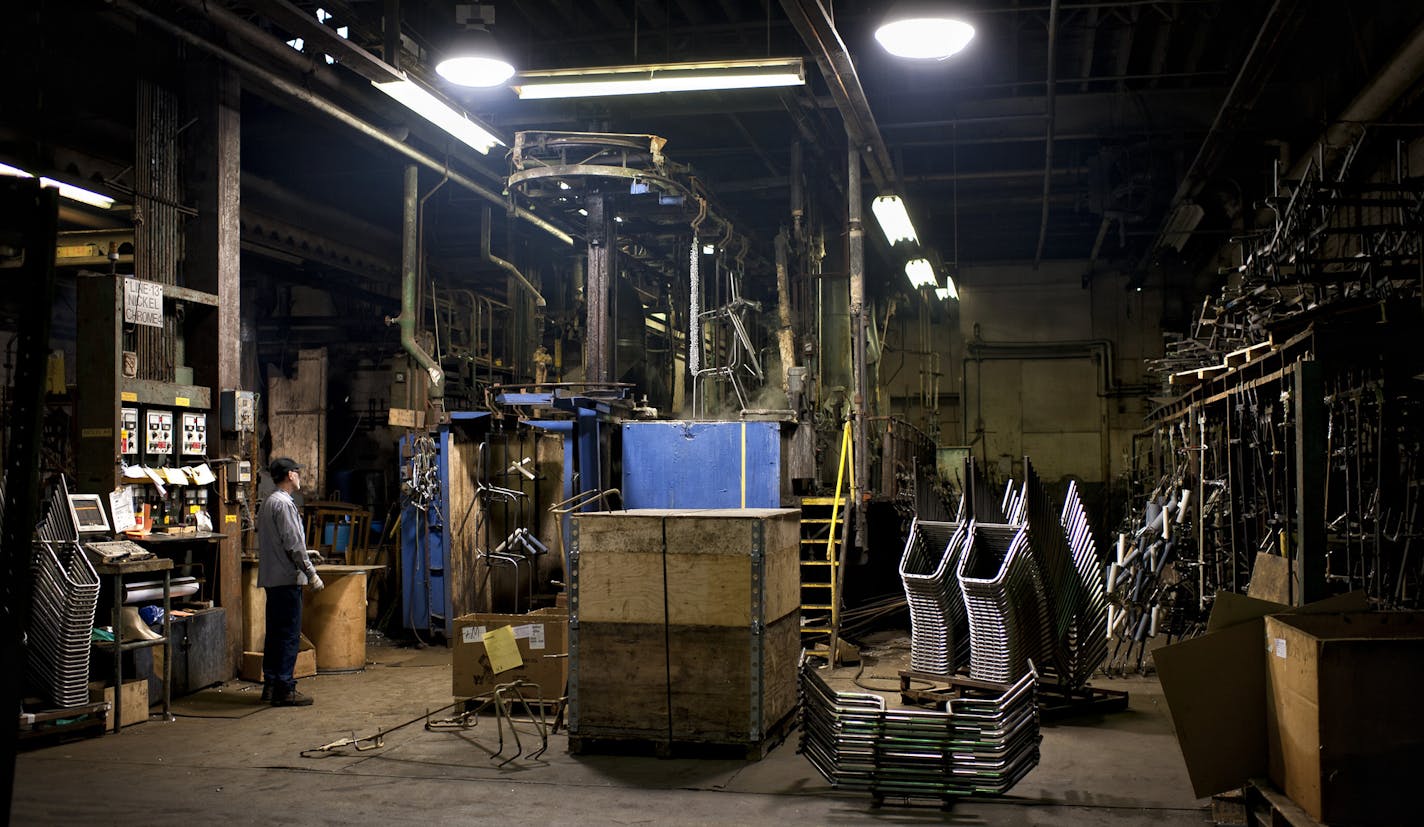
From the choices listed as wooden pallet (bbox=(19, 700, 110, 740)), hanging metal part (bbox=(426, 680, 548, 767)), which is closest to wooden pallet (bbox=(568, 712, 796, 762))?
hanging metal part (bbox=(426, 680, 548, 767))

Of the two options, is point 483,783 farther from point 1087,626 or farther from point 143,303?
point 143,303

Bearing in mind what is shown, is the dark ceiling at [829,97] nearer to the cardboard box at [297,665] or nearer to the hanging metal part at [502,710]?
the cardboard box at [297,665]

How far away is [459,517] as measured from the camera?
11.2 m

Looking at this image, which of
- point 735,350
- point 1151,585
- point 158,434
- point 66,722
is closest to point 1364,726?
point 1151,585

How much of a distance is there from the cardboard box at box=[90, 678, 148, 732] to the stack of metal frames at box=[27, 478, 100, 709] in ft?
0.45

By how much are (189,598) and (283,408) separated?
7.91 metres

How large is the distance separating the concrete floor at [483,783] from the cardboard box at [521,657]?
0.31 m

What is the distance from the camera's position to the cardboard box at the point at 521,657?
24.7 feet

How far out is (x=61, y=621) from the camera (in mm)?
7004

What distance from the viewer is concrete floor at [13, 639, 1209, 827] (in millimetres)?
5367

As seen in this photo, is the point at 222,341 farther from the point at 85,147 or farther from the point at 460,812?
the point at 460,812

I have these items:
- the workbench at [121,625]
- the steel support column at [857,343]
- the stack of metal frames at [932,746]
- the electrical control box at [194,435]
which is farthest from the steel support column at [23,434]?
the steel support column at [857,343]

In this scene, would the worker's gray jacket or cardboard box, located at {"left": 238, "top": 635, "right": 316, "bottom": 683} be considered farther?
cardboard box, located at {"left": 238, "top": 635, "right": 316, "bottom": 683}

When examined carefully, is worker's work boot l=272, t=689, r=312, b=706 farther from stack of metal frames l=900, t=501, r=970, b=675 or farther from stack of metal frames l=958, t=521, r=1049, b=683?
stack of metal frames l=958, t=521, r=1049, b=683
